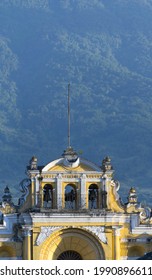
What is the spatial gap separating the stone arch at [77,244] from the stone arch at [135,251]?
1927 millimetres

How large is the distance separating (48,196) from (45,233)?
7.83 ft

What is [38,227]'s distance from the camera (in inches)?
3359

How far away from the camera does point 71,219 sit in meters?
85.2

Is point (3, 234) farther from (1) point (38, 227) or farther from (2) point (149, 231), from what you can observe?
(2) point (149, 231)

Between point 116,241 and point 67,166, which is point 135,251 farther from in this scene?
point 67,166

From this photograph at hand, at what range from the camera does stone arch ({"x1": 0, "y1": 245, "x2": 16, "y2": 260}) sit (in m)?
85.4

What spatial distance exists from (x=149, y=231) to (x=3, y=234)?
29.6 ft

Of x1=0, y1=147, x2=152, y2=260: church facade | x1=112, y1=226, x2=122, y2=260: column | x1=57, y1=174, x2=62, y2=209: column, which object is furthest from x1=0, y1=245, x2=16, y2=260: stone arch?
x1=112, y1=226, x2=122, y2=260: column

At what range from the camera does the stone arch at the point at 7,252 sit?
85438 mm

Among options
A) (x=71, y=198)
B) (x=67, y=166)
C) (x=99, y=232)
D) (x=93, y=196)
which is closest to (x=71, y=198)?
(x=71, y=198)

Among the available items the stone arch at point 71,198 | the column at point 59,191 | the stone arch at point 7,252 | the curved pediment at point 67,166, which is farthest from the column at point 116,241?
Answer: the stone arch at point 7,252

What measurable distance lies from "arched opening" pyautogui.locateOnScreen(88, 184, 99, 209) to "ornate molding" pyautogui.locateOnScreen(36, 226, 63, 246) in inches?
101
